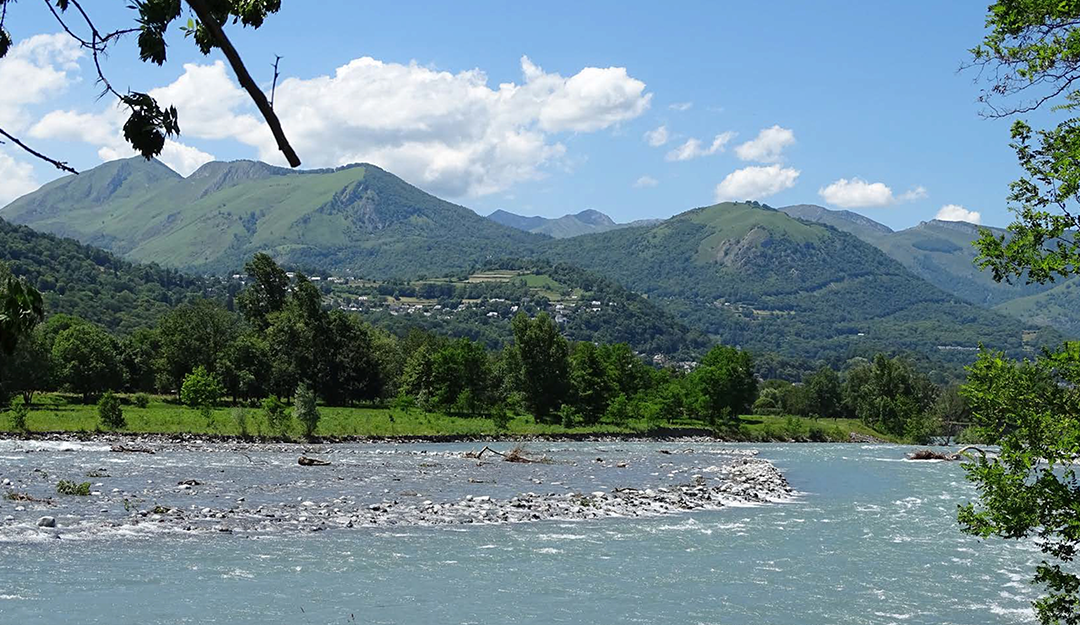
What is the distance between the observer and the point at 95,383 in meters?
88.8

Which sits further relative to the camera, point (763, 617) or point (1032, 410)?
point (763, 617)

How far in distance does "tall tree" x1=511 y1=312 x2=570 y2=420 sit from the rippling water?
6846 centimetres

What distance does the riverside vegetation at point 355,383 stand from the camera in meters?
82.8

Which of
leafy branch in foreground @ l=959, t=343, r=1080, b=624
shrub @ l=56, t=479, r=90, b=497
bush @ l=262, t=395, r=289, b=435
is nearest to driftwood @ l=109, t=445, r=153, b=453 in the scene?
bush @ l=262, t=395, r=289, b=435

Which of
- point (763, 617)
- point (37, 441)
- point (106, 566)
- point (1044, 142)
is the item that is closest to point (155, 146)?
point (1044, 142)

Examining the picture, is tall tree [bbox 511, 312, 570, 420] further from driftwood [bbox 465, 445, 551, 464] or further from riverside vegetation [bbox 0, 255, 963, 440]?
driftwood [bbox 465, 445, 551, 464]

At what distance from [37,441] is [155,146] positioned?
61.6 m

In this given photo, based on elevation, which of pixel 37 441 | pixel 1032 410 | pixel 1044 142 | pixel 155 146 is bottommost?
pixel 37 441

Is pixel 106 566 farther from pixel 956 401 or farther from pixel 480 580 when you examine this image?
pixel 956 401

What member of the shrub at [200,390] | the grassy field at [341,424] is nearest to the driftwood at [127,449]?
the grassy field at [341,424]

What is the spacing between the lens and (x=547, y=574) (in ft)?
83.8

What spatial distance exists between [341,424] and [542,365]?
1186 inches

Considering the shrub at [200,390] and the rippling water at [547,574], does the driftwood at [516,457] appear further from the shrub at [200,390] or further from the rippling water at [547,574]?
the shrub at [200,390]

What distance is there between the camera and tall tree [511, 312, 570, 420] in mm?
106938
